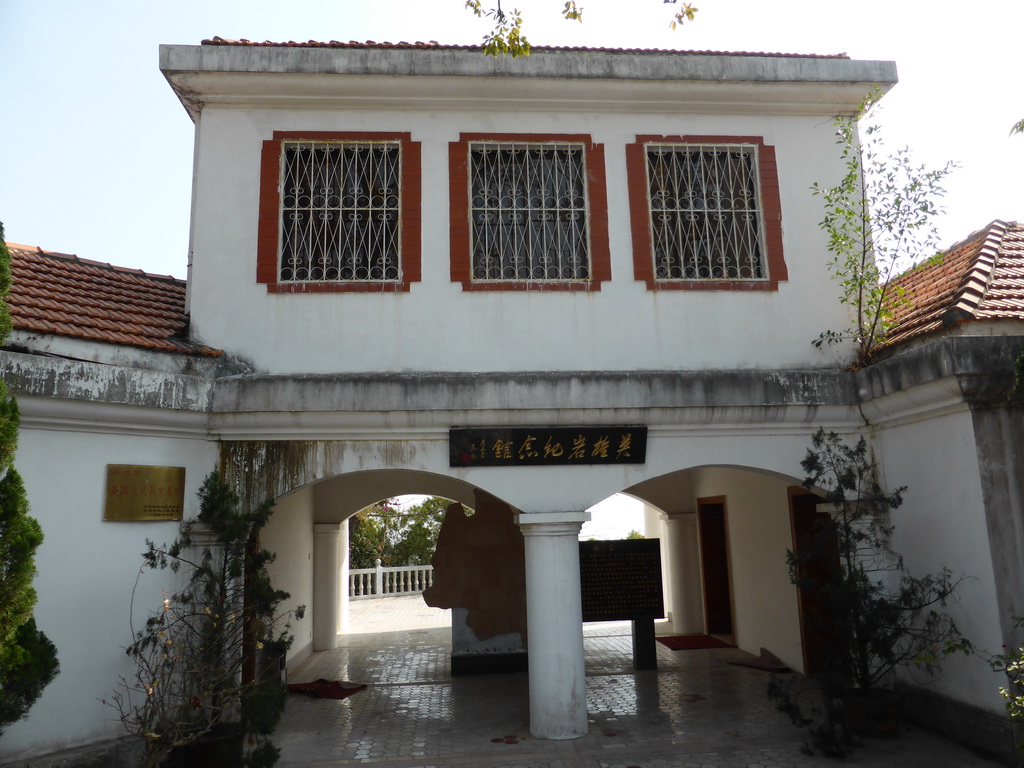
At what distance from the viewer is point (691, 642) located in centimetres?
980

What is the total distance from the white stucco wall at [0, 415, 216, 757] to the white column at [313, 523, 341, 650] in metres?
4.99

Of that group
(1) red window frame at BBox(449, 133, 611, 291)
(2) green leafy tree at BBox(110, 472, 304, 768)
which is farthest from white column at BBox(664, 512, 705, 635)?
(2) green leafy tree at BBox(110, 472, 304, 768)

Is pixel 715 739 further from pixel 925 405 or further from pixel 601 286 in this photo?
pixel 601 286

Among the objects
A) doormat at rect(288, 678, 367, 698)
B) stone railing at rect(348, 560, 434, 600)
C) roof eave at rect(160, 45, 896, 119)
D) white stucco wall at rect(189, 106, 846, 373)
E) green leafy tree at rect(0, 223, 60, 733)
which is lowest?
doormat at rect(288, 678, 367, 698)

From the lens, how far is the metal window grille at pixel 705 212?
6387mm

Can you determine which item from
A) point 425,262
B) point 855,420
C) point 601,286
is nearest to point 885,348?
point 855,420

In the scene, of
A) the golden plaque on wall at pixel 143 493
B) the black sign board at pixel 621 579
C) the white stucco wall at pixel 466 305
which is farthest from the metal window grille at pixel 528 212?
the black sign board at pixel 621 579

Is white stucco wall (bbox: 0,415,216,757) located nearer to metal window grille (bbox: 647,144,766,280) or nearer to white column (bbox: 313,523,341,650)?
metal window grille (bbox: 647,144,766,280)

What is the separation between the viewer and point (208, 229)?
6.12 meters

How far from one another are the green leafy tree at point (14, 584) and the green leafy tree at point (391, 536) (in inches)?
457

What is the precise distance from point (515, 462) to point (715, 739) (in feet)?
8.48

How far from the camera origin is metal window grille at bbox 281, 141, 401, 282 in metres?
6.18

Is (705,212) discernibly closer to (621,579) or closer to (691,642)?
(621,579)

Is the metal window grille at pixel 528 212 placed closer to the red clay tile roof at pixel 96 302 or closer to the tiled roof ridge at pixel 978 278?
the red clay tile roof at pixel 96 302
